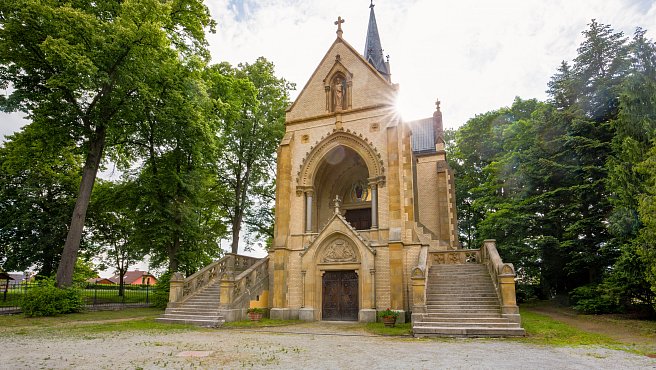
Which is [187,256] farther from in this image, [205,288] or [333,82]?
[333,82]

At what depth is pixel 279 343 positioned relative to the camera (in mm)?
10992

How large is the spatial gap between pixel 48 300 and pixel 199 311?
661 centimetres

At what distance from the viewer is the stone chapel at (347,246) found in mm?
16156

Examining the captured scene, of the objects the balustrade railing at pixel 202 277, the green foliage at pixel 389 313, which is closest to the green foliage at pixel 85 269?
the balustrade railing at pixel 202 277

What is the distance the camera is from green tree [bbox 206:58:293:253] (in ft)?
92.9

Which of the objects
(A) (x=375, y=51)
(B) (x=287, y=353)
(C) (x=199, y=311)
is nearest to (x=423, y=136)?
(A) (x=375, y=51)

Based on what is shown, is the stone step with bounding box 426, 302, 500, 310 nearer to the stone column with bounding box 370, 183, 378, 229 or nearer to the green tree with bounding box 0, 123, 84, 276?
the stone column with bounding box 370, 183, 378, 229

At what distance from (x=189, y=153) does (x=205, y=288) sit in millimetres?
7982

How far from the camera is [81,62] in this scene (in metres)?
16.2

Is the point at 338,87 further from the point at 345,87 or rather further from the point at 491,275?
the point at 491,275

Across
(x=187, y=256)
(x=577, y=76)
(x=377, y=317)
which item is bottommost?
(x=377, y=317)

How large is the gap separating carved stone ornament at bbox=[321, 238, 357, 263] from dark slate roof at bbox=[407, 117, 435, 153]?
11.3m

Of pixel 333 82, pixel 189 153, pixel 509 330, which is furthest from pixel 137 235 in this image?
pixel 509 330

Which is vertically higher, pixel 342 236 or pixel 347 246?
pixel 342 236
